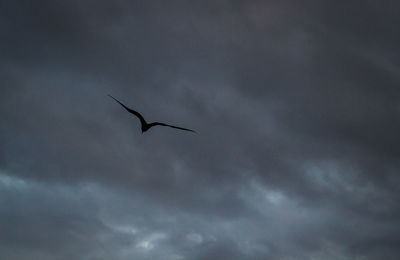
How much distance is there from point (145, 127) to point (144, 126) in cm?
23

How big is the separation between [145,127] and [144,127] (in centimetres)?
26

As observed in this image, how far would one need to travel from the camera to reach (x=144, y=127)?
213 ft

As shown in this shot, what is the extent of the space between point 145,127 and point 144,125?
351mm

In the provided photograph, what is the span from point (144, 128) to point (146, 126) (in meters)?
0.56

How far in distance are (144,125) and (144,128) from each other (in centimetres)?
46

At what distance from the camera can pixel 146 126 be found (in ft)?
211

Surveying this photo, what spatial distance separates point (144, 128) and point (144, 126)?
0.31m

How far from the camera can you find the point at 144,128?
212 ft

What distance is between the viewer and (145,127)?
6469cm

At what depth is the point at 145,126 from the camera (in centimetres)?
6456

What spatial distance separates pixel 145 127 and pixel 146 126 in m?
0.34
